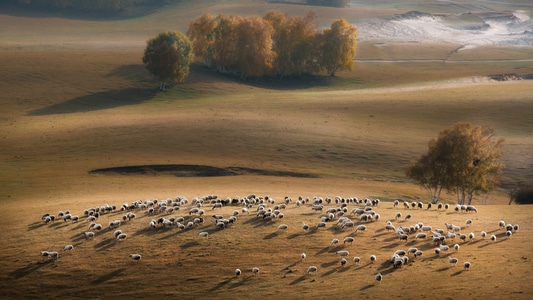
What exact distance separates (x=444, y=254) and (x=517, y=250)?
4046 millimetres

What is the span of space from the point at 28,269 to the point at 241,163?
34322 mm

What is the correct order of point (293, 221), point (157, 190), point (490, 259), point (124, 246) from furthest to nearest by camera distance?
1. point (157, 190)
2. point (293, 221)
3. point (124, 246)
4. point (490, 259)

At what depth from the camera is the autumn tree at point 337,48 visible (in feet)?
436

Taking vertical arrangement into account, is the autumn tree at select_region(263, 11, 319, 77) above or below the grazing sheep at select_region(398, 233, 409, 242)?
above

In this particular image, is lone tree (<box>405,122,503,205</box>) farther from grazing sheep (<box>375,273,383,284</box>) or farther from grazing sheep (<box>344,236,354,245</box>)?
grazing sheep (<box>375,273,383,284</box>)

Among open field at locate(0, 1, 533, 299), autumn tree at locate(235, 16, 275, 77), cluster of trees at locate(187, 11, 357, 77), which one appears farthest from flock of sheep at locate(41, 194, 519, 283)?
cluster of trees at locate(187, 11, 357, 77)

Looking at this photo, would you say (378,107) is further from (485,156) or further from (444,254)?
(444,254)

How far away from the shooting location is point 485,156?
61.4 m

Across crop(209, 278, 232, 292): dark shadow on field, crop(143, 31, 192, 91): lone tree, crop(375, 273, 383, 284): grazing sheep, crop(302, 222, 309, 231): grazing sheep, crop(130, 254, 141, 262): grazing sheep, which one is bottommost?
crop(209, 278, 232, 292): dark shadow on field

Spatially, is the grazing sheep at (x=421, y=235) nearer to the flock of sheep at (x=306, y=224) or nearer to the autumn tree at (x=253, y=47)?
the flock of sheep at (x=306, y=224)

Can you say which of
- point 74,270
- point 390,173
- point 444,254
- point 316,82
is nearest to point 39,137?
point 390,173

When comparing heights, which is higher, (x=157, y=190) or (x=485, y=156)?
(x=485, y=156)

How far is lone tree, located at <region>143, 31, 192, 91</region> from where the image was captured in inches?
4353

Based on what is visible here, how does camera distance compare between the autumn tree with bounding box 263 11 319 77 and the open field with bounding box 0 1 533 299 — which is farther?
the autumn tree with bounding box 263 11 319 77
